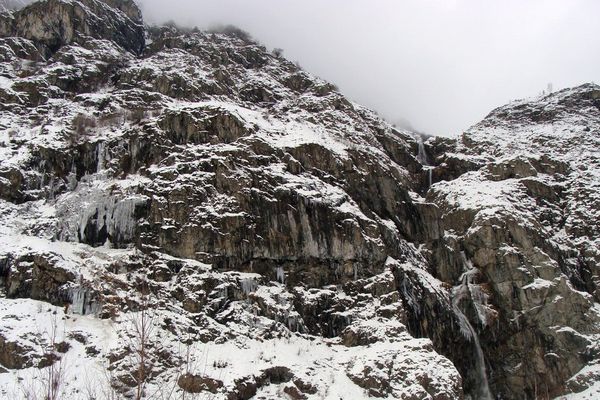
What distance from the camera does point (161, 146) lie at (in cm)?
4844

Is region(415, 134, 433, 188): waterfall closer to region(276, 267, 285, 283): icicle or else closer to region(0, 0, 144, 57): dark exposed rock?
region(276, 267, 285, 283): icicle

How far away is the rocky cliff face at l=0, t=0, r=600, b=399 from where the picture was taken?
3619 cm

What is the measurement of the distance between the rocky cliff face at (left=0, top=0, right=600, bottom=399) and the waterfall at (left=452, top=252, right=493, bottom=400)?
0.16 m

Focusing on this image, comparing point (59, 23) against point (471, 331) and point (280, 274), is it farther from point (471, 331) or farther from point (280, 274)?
point (471, 331)

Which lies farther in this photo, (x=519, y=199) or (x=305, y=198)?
(x=519, y=199)

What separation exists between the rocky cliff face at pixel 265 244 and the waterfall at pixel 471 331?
164mm

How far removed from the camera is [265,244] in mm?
45250

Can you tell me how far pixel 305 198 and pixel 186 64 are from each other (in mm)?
29285

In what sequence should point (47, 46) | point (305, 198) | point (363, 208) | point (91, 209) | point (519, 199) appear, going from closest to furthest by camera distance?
point (91, 209), point (305, 198), point (363, 208), point (519, 199), point (47, 46)

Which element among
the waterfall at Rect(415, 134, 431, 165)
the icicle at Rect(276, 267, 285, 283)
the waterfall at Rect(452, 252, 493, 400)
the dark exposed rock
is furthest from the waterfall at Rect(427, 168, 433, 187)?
the dark exposed rock

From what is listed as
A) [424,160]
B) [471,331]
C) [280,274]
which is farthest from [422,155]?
[280,274]

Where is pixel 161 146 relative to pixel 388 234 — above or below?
above

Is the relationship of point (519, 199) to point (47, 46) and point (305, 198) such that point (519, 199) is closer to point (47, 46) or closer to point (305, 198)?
point (305, 198)

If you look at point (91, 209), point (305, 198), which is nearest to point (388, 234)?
point (305, 198)
